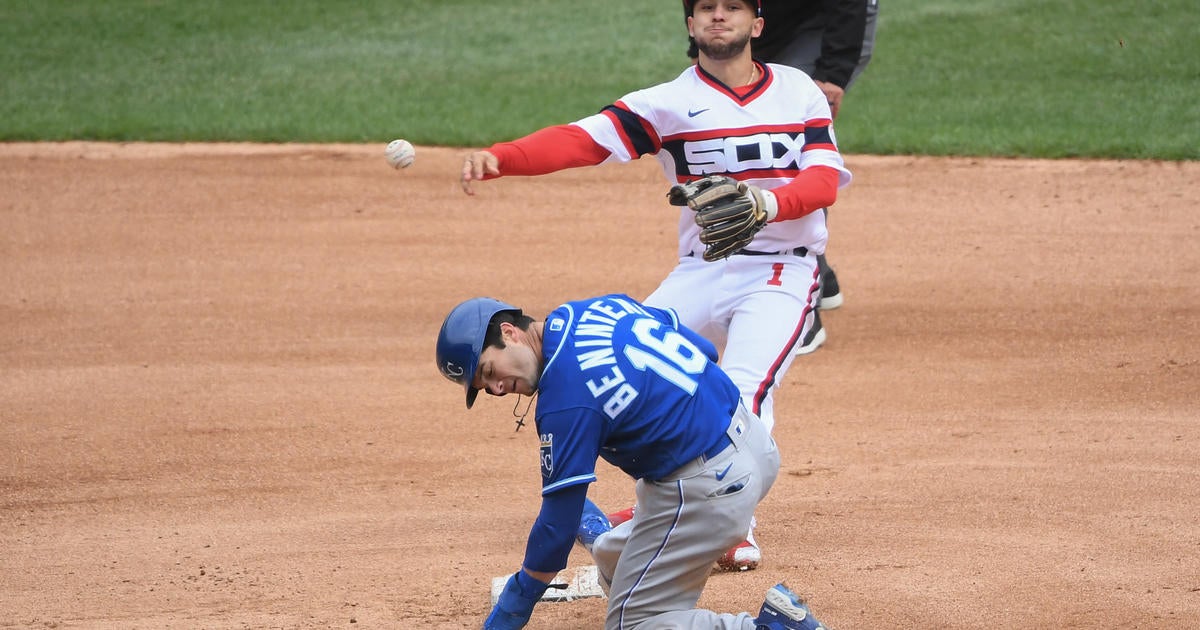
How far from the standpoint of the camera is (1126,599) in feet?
15.3

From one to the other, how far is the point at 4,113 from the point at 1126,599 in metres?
10.4

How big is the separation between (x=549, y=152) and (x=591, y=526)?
142 centimetres

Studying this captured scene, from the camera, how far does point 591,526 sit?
5.16 m

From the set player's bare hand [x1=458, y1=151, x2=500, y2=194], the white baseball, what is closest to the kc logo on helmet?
player's bare hand [x1=458, y1=151, x2=500, y2=194]

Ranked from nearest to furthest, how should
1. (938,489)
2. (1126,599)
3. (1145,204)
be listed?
(1126,599) → (938,489) → (1145,204)

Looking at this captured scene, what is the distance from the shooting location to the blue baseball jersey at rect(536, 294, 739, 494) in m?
3.96

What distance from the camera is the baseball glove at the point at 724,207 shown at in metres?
4.73

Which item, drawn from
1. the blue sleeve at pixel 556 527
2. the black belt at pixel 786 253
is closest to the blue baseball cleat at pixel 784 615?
the blue sleeve at pixel 556 527

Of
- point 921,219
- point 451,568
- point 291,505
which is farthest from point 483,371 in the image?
point 921,219

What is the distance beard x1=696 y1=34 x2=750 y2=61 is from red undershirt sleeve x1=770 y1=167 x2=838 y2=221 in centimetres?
56

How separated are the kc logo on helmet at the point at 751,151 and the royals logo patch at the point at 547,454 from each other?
172 cm

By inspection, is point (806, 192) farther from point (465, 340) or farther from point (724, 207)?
point (465, 340)

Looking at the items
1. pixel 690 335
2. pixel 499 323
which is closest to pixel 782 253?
pixel 690 335

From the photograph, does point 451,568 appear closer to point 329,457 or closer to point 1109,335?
point 329,457
